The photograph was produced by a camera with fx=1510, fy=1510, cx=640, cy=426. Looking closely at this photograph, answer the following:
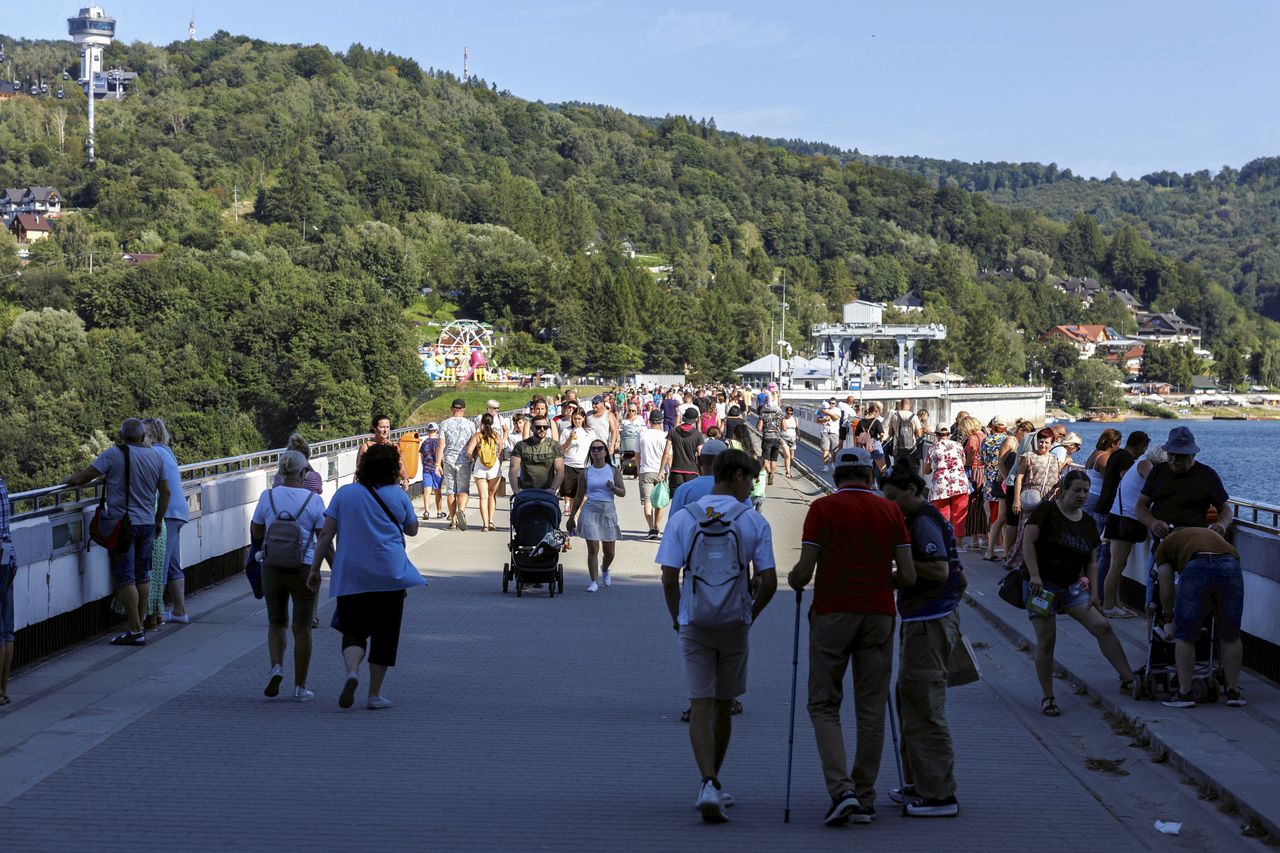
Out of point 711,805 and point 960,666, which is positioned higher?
point 960,666

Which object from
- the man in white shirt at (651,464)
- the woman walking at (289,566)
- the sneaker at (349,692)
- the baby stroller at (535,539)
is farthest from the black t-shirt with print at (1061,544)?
the man in white shirt at (651,464)

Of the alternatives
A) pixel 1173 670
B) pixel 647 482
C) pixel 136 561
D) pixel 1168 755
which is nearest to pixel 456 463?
pixel 647 482

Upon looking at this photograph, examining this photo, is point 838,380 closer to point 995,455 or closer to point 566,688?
point 995,455

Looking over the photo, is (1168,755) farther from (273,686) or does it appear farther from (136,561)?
(136,561)

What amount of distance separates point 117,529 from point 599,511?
5332 mm

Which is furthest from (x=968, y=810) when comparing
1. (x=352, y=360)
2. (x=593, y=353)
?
(x=593, y=353)

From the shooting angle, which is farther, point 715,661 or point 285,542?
point 285,542

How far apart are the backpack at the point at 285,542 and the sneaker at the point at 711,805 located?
3841mm

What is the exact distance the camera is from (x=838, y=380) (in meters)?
122

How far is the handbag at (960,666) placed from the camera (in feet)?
23.8

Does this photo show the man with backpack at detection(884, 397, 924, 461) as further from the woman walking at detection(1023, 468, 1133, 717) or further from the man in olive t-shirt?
the woman walking at detection(1023, 468, 1133, 717)

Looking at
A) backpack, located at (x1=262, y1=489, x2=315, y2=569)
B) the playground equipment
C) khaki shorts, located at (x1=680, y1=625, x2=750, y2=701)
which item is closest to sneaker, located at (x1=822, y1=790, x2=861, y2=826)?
khaki shorts, located at (x1=680, y1=625, x2=750, y2=701)

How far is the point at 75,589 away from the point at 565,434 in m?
9.93

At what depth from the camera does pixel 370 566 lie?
356 inches
